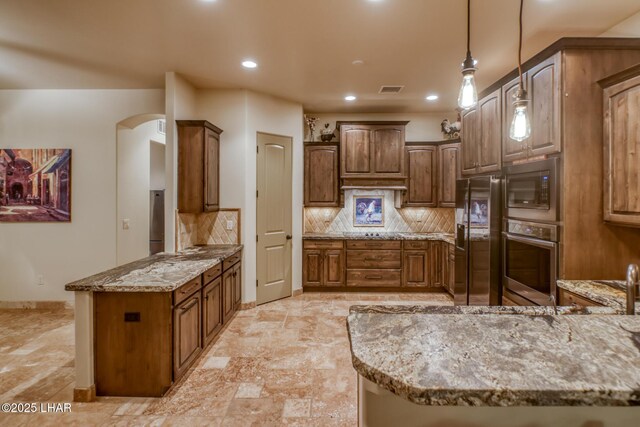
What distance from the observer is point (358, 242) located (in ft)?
17.7

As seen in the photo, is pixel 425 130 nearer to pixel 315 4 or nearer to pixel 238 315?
pixel 315 4

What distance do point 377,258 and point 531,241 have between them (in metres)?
2.85

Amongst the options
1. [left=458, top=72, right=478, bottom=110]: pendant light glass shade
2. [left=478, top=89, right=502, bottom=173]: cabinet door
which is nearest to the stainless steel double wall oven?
[left=478, top=89, right=502, bottom=173]: cabinet door

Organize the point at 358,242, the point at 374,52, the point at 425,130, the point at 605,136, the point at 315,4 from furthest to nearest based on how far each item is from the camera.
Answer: the point at 425,130 < the point at 358,242 < the point at 374,52 < the point at 315,4 < the point at 605,136

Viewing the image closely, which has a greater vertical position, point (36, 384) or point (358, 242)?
point (358, 242)

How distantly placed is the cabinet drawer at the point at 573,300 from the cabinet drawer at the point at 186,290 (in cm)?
279

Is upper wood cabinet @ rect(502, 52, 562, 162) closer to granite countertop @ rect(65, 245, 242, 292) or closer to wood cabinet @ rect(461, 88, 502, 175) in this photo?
wood cabinet @ rect(461, 88, 502, 175)

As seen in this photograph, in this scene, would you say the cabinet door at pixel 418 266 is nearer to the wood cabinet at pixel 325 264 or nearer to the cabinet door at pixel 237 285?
the wood cabinet at pixel 325 264

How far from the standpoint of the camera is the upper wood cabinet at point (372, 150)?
5477mm

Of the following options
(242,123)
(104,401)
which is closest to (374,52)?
(242,123)

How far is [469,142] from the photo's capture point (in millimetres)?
3719

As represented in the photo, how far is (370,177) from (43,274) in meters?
4.78

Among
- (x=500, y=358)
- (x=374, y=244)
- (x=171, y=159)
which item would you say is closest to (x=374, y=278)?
(x=374, y=244)

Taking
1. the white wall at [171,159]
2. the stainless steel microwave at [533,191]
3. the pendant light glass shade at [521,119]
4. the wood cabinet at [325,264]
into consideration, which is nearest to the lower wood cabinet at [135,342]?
the white wall at [171,159]
